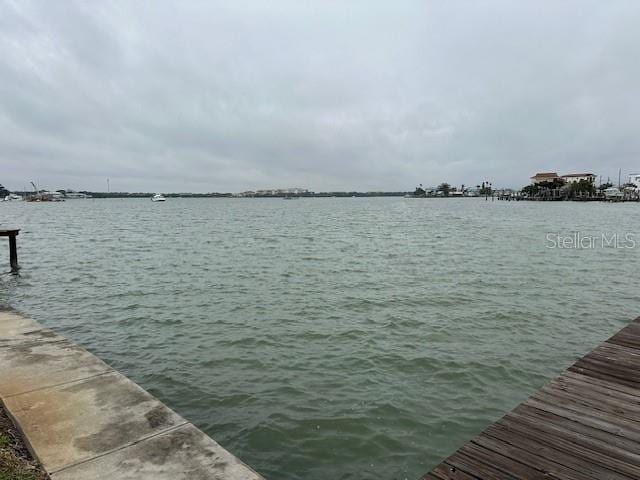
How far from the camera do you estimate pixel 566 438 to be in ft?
14.2

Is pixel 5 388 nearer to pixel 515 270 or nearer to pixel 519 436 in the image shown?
pixel 519 436

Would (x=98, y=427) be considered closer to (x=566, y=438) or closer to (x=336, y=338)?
(x=566, y=438)

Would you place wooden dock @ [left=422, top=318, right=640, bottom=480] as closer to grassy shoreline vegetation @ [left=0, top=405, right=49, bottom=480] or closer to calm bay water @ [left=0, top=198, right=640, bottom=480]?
calm bay water @ [left=0, top=198, right=640, bottom=480]

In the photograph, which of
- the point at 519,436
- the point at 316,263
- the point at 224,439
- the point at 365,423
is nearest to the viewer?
the point at 519,436

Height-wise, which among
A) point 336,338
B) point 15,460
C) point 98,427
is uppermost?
point 15,460

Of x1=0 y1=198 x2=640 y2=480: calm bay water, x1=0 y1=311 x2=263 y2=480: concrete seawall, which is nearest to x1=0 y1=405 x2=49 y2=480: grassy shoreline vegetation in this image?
x1=0 y1=311 x2=263 y2=480: concrete seawall

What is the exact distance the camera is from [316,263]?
22.4 m

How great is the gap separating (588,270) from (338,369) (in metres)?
17.1

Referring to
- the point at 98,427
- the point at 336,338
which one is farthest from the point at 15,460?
the point at 336,338

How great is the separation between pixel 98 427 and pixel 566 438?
4971 mm

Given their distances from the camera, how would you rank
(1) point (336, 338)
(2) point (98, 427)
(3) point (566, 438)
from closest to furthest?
(3) point (566, 438) → (2) point (98, 427) → (1) point (336, 338)

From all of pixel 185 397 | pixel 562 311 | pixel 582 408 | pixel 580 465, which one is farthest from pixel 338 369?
pixel 562 311

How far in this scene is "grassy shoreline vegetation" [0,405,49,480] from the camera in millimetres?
3651

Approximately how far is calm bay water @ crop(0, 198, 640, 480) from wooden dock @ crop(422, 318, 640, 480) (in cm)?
156
